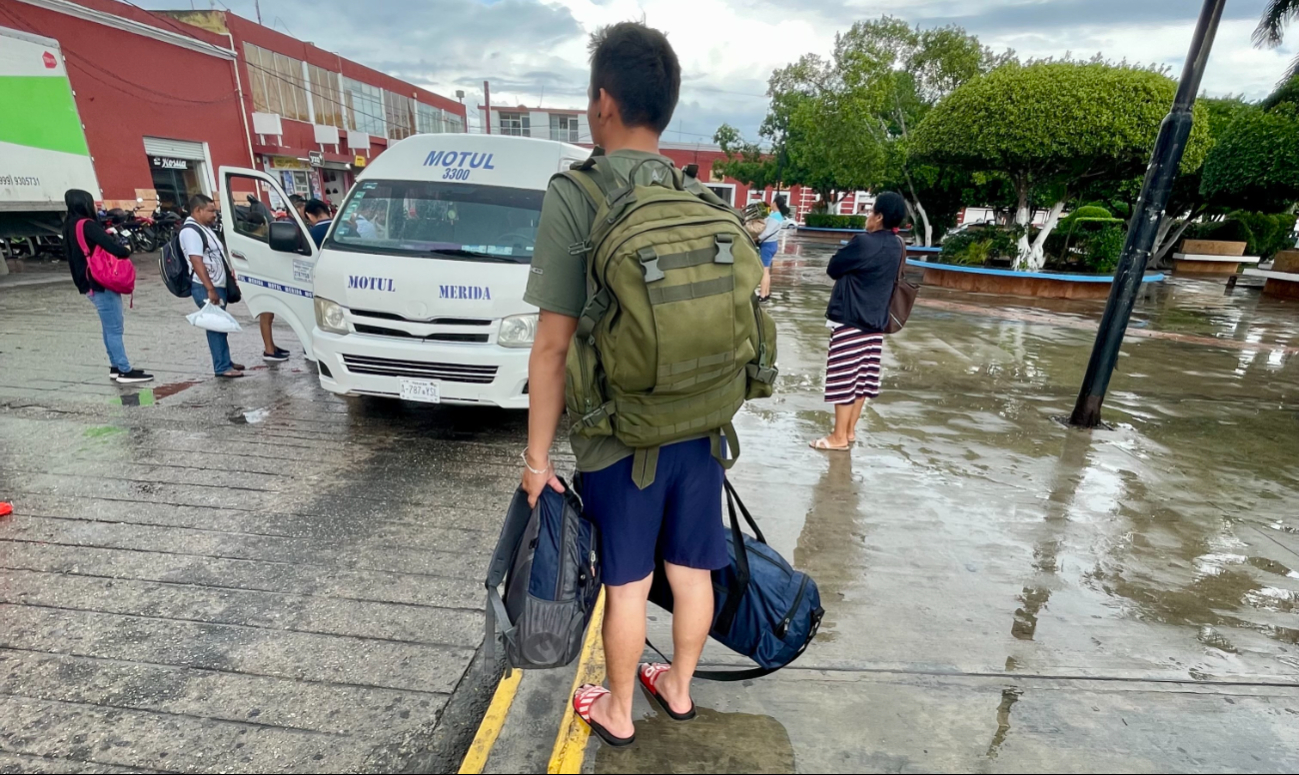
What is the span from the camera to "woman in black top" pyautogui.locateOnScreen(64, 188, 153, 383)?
521cm

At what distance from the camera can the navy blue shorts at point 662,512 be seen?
1.79 metres

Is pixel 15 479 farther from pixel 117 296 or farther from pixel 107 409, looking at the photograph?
pixel 117 296

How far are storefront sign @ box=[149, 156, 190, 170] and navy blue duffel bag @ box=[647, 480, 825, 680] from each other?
82.1 feet

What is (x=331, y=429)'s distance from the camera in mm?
4910

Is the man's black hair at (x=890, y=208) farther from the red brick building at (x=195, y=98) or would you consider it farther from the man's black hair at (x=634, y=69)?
the red brick building at (x=195, y=98)

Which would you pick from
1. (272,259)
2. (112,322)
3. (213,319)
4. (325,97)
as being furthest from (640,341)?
(325,97)

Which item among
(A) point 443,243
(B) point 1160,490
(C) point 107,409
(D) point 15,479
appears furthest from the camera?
(C) point 107,409

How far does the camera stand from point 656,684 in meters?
2.25

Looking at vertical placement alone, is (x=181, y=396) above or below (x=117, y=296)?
below

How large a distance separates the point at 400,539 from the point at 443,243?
2254mm

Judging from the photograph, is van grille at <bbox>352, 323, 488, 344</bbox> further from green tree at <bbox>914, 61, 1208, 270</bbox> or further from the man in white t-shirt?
green tree at <bbox>914, 61, 1208, 270</bbox>

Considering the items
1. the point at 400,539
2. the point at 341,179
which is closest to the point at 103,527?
the point at 400,539

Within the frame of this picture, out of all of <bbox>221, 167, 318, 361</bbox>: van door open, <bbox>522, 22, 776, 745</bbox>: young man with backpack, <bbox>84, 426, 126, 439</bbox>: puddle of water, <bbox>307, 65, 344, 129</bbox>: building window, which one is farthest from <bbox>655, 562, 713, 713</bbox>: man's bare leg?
<bbox>307, 65, 344, 129</bbox>: building window

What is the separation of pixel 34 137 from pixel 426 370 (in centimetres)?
1395
